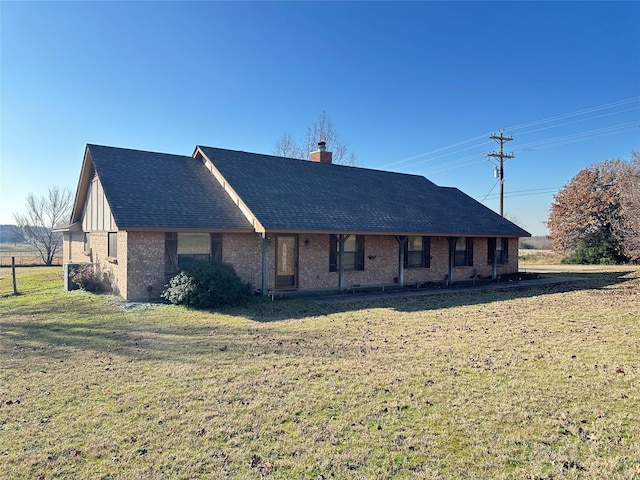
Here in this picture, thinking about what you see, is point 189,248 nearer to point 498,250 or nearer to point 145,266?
point 145,266

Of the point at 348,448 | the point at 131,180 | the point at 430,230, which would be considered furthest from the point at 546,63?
the point at 348,448

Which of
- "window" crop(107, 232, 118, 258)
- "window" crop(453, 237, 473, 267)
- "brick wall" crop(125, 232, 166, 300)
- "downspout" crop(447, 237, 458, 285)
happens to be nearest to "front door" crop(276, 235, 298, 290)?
"brick wall" crop(125, 232, 166, 300)

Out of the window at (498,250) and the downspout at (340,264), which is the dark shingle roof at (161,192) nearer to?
the downspout at (340,264)

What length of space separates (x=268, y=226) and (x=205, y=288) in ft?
8.76

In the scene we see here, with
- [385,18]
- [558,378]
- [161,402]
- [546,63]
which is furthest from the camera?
[546,63]

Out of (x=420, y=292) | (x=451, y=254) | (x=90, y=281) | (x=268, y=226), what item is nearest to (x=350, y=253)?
(x=420, y=292)

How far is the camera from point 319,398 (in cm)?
478

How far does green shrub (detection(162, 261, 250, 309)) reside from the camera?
10.8 metres

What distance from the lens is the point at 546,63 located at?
17.0 metres

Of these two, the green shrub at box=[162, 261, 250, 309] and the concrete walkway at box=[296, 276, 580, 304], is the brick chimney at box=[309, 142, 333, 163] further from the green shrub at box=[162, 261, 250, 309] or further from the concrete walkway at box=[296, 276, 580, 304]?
the green shrub at box=[162, 261, 250, 309]

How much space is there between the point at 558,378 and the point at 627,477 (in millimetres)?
2398

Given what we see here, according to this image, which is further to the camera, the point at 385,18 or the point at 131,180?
the point at 385,18

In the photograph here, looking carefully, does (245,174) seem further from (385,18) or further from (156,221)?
(385,18)

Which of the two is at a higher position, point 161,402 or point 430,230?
point 430,230
